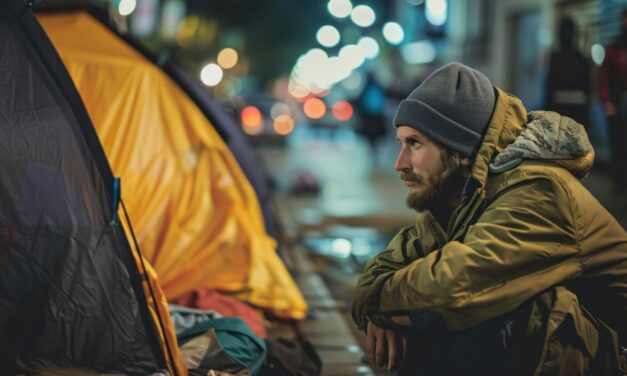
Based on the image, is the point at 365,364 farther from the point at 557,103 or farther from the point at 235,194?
the point at 557,103

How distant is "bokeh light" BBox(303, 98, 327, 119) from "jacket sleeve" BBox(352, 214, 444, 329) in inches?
1260

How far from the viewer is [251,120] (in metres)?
26.6

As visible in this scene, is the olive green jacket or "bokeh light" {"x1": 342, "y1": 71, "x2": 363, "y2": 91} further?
"bokeh light" {"x1": 342, "y1": 71, "x2": 363, "y2": 91}

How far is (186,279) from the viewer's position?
5.73 meters

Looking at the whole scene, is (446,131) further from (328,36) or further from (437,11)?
(328,36)

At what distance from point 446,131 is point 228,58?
6081 cm

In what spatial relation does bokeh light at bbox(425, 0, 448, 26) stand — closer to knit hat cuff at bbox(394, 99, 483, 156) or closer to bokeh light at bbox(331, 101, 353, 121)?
bokeh light at bbox(331, 101, 353, 121)

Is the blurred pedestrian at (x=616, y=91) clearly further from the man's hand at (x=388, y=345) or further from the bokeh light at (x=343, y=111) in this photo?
the bokeh light at (x=343, y=111)

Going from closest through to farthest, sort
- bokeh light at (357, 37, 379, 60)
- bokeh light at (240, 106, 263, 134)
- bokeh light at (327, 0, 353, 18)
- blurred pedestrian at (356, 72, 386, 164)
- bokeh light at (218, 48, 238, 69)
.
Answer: blurred pedestrian at (356, 72, 386, 164) < bokeh light at (240, 106, 263, 134) < bokeh light at (327, 0, 353, 18) < bokeh light at (357, 37, 379, 60) < bokeh light at (218, 48, 238, 69)

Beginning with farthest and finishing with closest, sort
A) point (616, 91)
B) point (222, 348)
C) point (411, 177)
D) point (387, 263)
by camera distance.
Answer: point (616, 91) → point (222, 348) → point (387, 263) → point (411, 177)

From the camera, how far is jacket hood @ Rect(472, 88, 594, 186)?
2.95 meters

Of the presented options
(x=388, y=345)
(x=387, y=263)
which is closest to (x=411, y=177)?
(x=387, y=263)

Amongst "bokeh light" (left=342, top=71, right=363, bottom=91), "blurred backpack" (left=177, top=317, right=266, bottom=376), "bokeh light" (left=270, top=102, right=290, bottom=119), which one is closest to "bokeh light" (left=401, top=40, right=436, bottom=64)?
"bokeh light" (left=270, top=102, right=290, bottom=119)

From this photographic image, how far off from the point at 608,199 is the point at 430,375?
8.22m
